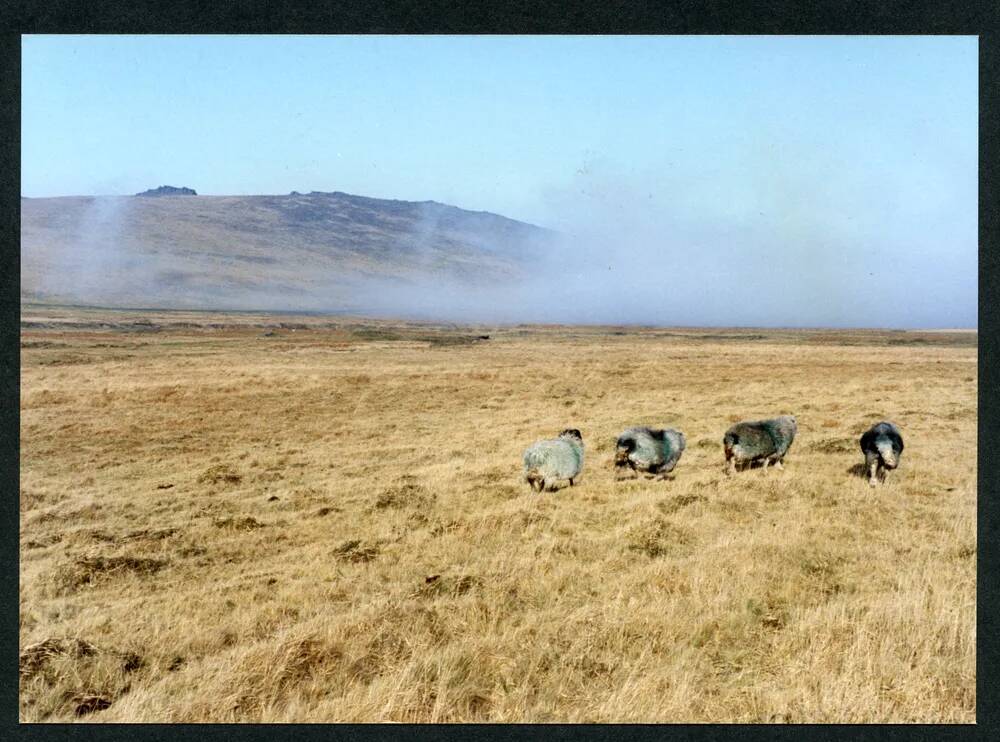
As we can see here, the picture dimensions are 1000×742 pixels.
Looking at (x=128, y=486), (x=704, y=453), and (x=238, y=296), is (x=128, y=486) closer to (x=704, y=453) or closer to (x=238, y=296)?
(x=704, y=453)

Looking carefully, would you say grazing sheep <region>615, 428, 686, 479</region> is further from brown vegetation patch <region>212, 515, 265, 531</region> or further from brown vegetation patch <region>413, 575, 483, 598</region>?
brown vegetation patch <region>212, 515, 265, 531</region>

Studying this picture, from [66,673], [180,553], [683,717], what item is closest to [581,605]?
[683,717]

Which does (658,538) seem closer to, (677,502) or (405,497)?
(677,502)

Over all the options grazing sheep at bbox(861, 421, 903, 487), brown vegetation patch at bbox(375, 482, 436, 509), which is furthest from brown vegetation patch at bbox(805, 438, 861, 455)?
brown vegetation patch at bbox(375, 482, 436, 509)

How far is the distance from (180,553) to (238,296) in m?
186

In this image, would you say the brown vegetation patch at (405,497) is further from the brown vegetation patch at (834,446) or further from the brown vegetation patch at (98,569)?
the brown vegetation patch at (834,446)

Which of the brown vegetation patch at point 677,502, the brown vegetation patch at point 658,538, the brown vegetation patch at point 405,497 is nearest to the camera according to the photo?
the brown vegetation patch at point 658,538

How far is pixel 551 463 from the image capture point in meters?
12.0

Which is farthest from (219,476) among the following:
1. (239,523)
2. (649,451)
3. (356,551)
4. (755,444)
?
(755,444)

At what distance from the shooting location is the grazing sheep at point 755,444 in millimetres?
12523

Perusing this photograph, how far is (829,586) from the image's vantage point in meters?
7.04

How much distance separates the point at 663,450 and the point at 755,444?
5.97 feet

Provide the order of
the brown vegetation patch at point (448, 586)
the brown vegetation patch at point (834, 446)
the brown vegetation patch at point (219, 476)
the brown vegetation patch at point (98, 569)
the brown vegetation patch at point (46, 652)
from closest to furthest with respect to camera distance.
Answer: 1. the brown vegetation patch at point (46, 652)
2. the brown vegetation patch at point (448, 586)
3. the brown vegetation patch at point (98, 569)
4. the brown vegetation patch at point (219, 476)
5. the brown vegetation patch at point (834, 446)

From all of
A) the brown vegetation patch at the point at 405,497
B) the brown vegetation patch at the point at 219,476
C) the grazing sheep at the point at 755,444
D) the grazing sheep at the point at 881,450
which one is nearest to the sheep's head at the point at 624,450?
the grazing sheep at the point at 755,444
